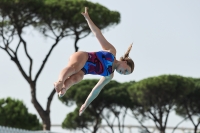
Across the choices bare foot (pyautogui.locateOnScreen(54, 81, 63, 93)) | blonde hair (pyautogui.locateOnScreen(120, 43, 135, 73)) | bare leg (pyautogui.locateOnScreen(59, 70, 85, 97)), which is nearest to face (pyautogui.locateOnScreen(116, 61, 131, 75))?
blonde hair (pyautogui.locateOnScreen(120, 43, 135, 73))

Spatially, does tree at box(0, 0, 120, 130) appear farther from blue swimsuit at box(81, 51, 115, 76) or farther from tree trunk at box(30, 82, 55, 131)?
blue swimsuit at box(81, 51, 115, 76)

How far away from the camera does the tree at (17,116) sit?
3338 centimetres

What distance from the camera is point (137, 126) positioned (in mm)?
38719

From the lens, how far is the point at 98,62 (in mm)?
8273

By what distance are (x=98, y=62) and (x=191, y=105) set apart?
31925 millimetres

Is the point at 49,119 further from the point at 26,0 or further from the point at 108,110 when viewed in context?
the point at 108,110

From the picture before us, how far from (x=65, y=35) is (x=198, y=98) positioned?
Answer: 10520 millimetres

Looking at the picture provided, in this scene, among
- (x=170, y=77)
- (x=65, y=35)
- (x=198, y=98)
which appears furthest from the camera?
(x=198, y=98)

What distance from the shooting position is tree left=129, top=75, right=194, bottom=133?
3662 cm

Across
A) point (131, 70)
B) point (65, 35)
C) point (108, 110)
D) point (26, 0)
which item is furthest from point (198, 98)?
point (131, 70)

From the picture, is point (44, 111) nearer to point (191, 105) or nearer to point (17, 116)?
point (17, 116)

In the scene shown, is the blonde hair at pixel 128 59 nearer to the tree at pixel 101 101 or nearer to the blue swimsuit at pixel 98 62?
the blue swimsuit at pixel 98 62

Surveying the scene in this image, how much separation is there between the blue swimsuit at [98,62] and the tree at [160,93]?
28171 millimetres

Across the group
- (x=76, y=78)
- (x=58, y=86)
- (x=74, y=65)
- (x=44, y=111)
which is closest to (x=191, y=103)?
(x=44, y=111)
